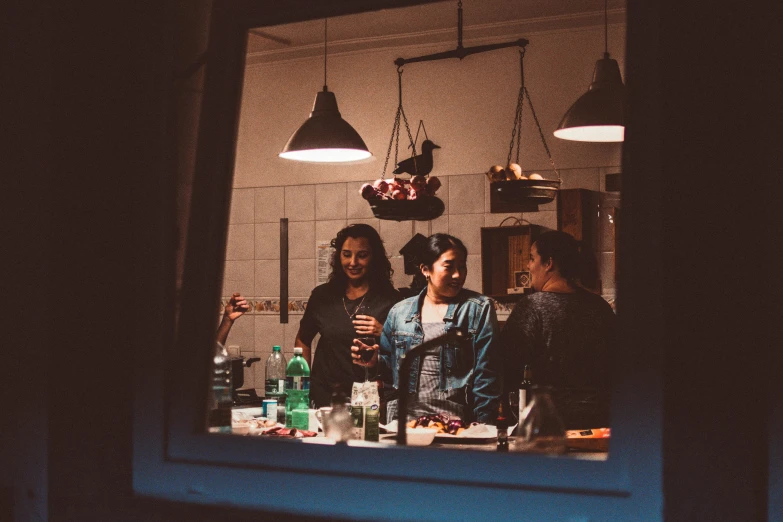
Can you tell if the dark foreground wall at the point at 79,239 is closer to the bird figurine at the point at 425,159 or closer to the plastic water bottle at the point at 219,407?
the plastic water bottle at the point at 219,407

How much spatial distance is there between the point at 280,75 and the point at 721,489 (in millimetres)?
5229

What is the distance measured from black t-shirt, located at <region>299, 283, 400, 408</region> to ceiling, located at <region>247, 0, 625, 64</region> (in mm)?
1675

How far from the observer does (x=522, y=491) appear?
49.7 inches

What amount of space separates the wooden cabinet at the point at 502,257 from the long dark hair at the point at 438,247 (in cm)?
135

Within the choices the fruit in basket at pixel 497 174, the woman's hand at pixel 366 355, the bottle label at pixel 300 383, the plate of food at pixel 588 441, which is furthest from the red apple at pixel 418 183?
the plate of food at pixel 588 441

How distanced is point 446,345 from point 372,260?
3.81ft

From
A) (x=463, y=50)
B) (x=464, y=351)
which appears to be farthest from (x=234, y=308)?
(x=463, y=50)

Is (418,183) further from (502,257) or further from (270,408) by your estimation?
(502,257)

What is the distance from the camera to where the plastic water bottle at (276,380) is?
345 centimetres

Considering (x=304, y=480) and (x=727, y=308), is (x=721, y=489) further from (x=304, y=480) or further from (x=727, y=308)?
(x=304, y=480)

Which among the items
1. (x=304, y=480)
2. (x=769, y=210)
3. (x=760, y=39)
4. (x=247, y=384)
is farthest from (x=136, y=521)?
(x=247, y=384)

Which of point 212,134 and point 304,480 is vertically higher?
point 212,134

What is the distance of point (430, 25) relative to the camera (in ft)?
17.6

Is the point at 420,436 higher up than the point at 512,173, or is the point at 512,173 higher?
the point at 512,173
